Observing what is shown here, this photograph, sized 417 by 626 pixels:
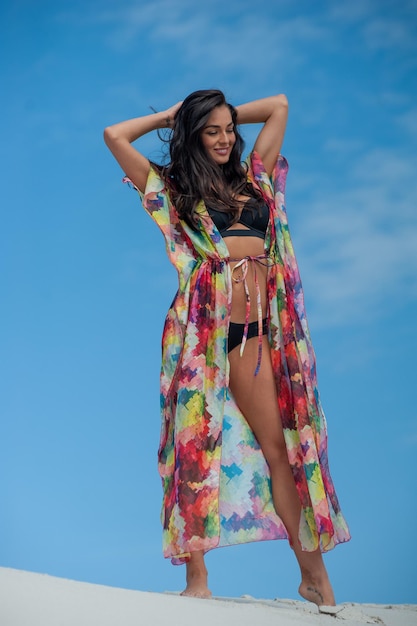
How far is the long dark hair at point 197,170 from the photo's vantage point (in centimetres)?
376

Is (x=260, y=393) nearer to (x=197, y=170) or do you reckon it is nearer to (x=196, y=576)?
(x=196, y=576)

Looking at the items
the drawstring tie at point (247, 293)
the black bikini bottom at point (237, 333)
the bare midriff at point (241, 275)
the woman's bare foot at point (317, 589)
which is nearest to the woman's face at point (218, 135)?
the bare midriff at point (241, 275)

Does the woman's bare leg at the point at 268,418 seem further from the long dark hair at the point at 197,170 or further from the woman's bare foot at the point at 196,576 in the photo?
the long dark hair at the point at 197,170

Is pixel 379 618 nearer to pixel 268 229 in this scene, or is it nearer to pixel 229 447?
pixel 229 447

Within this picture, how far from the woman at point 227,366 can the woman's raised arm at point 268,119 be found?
0.12 metres

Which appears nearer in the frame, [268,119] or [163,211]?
[163,211]

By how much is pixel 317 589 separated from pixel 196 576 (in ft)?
1.38

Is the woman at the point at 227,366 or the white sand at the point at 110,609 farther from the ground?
the woman at the point at 227,366

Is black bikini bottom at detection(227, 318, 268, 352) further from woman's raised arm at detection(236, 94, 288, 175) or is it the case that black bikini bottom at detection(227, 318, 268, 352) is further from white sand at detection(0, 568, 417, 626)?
white sand at detection(0, 568, 417, 626)

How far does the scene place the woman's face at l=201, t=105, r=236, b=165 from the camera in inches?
150

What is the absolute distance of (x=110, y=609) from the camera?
8.94 feet

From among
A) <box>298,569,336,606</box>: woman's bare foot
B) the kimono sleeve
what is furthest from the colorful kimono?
<box>298,569,336,606</box>: woman's bare foot

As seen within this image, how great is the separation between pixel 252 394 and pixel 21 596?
129 centimetres

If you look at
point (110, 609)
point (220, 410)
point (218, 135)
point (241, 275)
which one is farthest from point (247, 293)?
point (110, 609)
